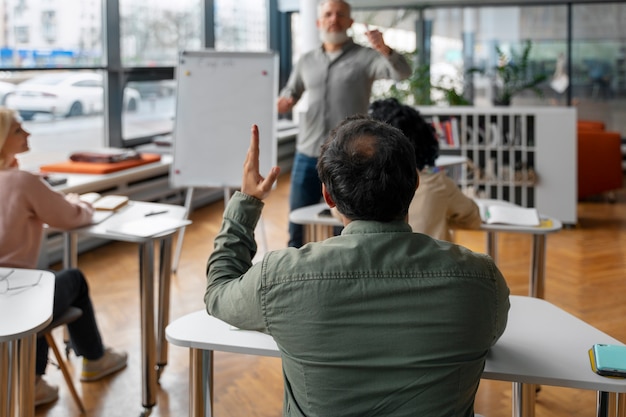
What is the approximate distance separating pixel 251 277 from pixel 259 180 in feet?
1.06

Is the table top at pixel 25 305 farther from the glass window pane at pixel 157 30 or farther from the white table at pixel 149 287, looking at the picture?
the glass window pane at pixel 157 30

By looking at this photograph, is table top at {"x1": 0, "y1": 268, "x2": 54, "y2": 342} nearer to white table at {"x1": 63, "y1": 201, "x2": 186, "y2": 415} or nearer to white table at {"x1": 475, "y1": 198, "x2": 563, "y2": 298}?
white table at {"x1": 63, "y1": 201, "x2": 186, "y2": 415}

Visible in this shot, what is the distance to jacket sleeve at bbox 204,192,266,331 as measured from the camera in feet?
5.87

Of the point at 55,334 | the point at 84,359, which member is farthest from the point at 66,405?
the point at 55,334

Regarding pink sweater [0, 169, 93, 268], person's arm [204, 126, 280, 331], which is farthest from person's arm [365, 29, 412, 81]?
person's arm [204, 126, 280, 331]

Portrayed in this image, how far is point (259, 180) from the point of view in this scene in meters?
1.99

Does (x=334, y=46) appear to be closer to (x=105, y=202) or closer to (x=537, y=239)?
(x=105, y=202)

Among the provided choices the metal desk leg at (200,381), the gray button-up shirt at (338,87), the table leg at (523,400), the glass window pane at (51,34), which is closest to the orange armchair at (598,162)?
the gray button-up shirt at (338,87)

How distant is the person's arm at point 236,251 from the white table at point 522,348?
0.29m

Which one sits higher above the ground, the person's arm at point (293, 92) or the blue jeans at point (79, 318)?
the person's arm at point (293, 92)

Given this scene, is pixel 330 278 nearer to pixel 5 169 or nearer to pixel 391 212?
pixel 391 212

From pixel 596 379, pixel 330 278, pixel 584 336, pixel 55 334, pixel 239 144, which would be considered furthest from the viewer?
pixel 239 144

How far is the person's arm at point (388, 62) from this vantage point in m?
4.41

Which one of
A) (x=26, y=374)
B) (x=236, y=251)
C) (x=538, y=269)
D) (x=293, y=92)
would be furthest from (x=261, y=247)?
(x=236, y=251)
